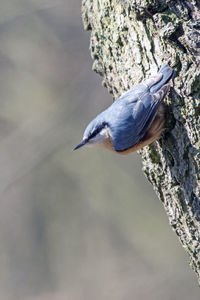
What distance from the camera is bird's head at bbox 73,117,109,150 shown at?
3312 mm

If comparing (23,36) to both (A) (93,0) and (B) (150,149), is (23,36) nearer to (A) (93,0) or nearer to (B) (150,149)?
(A) (93,0)

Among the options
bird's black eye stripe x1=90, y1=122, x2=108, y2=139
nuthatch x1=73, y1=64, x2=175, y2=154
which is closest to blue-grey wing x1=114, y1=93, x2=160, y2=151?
nuthatch x1=73, y1=64, x2=175, y2=154

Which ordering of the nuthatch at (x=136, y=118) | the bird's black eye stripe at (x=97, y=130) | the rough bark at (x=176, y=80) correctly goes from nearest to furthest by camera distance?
1. the rough bark at (x=176, y=80)
2. the nuthatch at (x=136, y=118)
3. the bird's black eye stripe at (x=97, y=130)

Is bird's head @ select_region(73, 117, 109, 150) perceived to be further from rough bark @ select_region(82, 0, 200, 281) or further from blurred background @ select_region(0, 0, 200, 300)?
blurred background @ select_region(0, 0, 200, 300)

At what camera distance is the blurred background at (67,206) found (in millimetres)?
6742

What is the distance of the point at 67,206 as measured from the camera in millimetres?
7309

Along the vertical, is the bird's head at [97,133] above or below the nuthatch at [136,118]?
above

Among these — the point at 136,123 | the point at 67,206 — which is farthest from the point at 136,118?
the point at 67,206

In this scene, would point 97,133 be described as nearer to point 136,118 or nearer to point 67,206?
point 136,118

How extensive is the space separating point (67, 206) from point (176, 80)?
469 cm

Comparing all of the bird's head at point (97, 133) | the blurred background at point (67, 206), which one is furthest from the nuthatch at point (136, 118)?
the blurred background at point (67, 206)

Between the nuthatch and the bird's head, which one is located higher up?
the bird's head

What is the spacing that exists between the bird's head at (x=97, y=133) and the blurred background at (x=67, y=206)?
292 cm

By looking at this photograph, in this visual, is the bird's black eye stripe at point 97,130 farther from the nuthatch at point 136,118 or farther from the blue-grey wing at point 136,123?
the blue-grey wing at point 136,123
